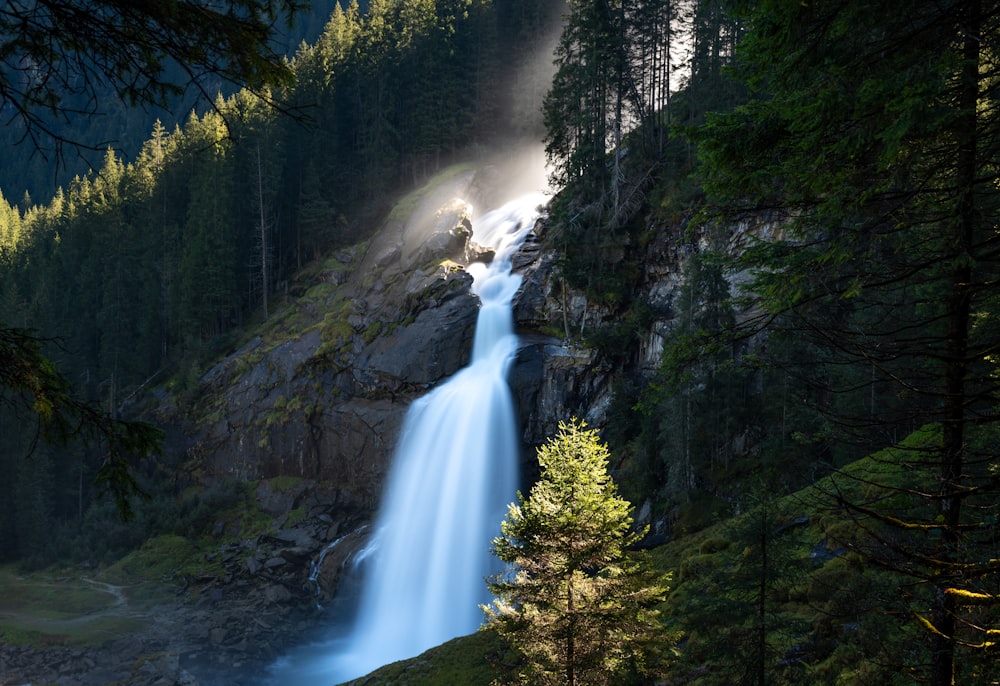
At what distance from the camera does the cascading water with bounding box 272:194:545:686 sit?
81.6 feet

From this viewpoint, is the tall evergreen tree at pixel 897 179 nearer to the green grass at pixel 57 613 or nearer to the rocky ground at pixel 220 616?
the rocky ground at pixel 220 616

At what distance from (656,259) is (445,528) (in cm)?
1574

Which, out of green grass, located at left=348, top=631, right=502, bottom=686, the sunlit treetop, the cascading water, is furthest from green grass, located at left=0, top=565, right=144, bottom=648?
the sunlit treetop

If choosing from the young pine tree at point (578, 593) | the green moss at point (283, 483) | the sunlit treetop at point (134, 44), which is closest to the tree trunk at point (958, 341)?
the sunlit treetop at point (134, 44)

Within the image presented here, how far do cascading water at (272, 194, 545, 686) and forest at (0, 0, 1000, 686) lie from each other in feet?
18.3

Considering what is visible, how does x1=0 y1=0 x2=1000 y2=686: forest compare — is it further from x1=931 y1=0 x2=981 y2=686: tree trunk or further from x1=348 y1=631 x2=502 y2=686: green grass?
x1=348 y1=631 x2=502 y2=686: green grass

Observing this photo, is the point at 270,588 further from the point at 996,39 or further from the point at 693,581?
the point at 996,39

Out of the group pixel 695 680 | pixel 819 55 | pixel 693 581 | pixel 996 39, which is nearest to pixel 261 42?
pixel 819 55

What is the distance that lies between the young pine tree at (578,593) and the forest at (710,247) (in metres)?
1.13

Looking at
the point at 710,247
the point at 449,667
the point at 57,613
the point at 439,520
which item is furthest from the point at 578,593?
the point at 57,613

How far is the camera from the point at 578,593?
924 centimetres

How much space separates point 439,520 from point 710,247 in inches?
671

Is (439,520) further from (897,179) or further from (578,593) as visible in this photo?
(897,179)

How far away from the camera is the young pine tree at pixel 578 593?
29.9 feet
